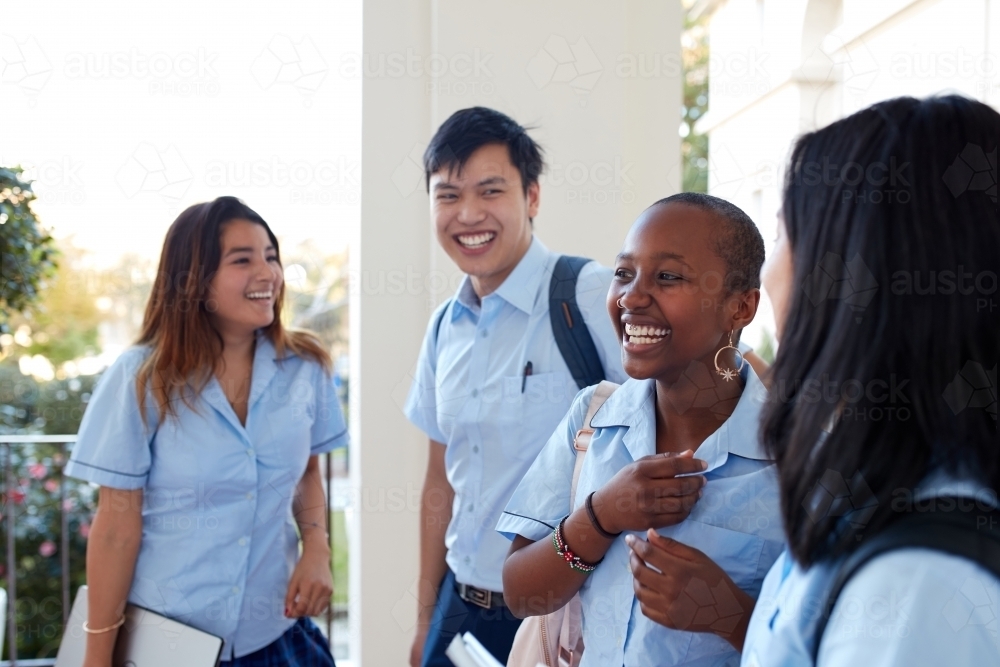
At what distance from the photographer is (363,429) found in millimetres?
2838

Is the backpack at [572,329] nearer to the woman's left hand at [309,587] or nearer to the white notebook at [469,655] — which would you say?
the white notebook at [469,655]

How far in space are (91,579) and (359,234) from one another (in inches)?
55.9

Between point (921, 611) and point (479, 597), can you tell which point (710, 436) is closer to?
point (921, 611)

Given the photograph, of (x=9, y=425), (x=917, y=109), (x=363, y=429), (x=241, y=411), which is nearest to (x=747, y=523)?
(x=917, y=109)

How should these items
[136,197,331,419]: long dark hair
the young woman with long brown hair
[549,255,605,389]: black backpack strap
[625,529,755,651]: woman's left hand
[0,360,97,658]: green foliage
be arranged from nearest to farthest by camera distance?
[625,529,755,651]: woman's left hand → [549,255,605,389]: black backpack strap → the young woman with long brown hair → [136,197,331,419]: long dark hair → [0,360,97,658]: green foliage

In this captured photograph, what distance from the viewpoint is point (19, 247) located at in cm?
263

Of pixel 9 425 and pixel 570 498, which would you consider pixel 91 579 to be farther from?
pixel 9 425

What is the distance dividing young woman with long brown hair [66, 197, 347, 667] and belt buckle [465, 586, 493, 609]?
0.38 metres

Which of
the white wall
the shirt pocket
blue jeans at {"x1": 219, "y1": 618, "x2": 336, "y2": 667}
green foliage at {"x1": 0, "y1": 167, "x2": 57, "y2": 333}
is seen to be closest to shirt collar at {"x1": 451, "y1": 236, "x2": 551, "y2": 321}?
the shirt pocket

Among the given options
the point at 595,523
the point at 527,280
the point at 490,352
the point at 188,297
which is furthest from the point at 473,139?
the point at 595,523

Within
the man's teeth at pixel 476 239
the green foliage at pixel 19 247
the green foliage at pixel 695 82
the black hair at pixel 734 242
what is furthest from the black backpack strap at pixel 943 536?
the green foliage at pixel 695 82

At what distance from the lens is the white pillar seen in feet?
8.98

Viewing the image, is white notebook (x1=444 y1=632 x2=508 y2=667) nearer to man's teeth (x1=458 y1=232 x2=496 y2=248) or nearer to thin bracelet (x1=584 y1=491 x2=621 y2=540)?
thin bracelet (x1=584 y1=491 x2=621 y2=540)

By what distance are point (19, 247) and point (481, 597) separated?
196cm
